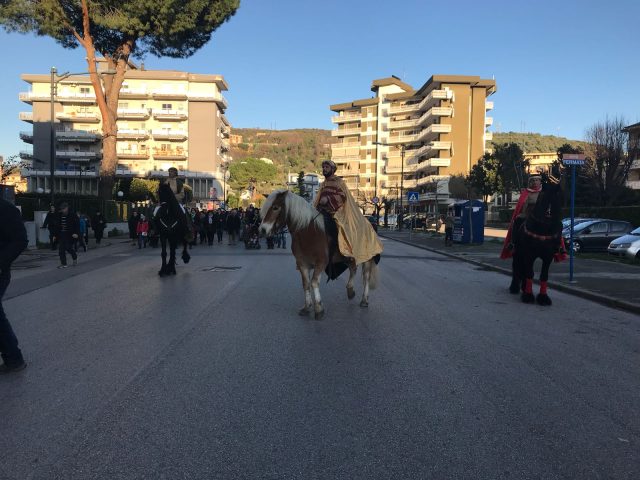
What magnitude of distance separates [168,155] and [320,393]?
267 feet

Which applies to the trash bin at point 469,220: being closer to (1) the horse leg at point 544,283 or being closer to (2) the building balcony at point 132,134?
(1) the horse leg at point 544,283

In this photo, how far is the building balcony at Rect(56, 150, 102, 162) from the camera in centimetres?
8050

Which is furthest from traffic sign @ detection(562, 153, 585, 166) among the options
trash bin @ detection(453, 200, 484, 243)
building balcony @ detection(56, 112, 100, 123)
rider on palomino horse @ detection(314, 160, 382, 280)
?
building balcony @ detection(56, 112, 100, 123)

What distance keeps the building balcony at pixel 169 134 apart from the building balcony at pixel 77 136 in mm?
8101

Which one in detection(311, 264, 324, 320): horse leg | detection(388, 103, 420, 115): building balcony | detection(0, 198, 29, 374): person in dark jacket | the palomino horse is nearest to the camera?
detection(0, 198, 29, 374): person in dark jacket

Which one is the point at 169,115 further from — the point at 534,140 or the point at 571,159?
the point at 534,140

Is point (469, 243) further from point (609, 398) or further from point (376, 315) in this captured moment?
point (609, 398)

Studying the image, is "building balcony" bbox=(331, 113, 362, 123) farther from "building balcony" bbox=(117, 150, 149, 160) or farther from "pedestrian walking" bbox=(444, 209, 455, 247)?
"pedestrian walking" bbox=(444, 209, 455, 247)

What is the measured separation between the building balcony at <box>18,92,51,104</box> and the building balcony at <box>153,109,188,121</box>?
52.1 ft

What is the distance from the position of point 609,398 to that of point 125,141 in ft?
279

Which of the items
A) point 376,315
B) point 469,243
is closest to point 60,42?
point 469,243

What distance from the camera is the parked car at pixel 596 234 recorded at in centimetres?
2239

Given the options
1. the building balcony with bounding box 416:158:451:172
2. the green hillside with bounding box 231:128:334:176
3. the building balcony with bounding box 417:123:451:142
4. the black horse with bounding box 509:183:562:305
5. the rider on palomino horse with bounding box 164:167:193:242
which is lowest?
the black horse with bounding box 509:183:562:305

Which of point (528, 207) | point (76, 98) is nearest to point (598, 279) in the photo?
point (528, 207)
